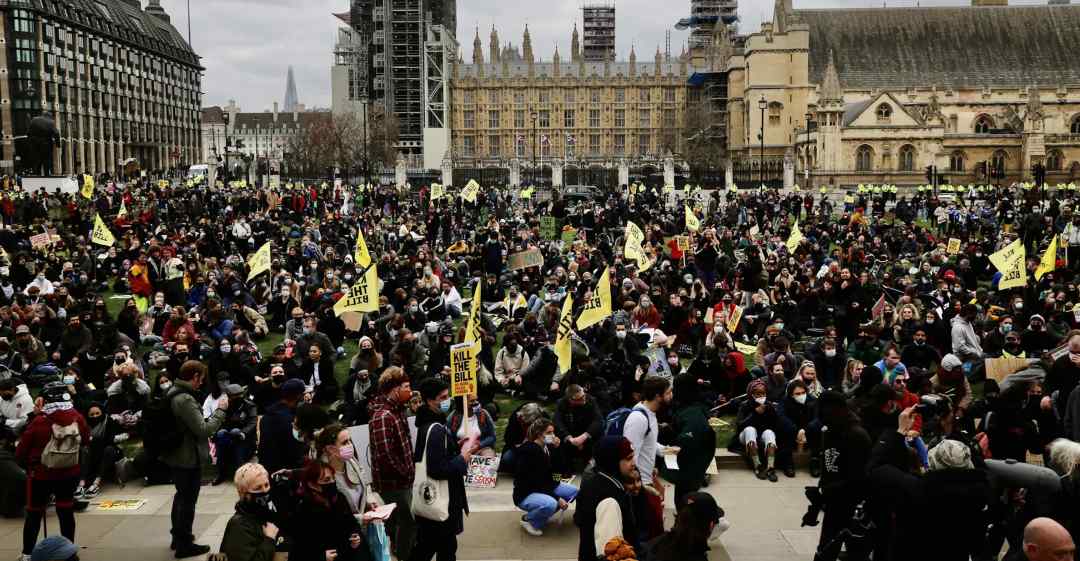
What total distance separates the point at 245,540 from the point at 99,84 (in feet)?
316

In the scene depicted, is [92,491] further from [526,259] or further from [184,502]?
[526,259]

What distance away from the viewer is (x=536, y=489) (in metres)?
8.28

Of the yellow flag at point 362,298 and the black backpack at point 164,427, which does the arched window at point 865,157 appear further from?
the black backpack at point 164,427

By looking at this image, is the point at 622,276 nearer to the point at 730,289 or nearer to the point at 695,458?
the point at 730,289

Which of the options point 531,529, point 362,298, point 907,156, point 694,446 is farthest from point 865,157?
point 694,446

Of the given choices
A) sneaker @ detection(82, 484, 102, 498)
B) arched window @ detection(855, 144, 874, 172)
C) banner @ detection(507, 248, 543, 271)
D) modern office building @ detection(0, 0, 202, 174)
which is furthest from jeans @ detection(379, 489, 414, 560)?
modern office building @ detection(0, 0, 202, 174)

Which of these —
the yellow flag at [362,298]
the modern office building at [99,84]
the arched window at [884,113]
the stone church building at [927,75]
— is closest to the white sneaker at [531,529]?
the yellow flag at [362,298]

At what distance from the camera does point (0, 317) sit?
14844 mm

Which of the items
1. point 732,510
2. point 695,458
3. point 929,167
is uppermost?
point 929,167

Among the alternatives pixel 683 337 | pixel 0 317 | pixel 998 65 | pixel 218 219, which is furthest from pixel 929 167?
pixel 0 317

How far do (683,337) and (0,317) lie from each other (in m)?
9.86

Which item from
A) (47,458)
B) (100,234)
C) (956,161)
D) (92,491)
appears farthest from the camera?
(956,161)

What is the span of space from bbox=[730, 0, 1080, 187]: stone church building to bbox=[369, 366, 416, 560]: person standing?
6330 centimetres

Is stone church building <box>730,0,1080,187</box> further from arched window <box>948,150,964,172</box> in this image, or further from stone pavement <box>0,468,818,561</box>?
stone pavement <box>0,468,818,561</box>
